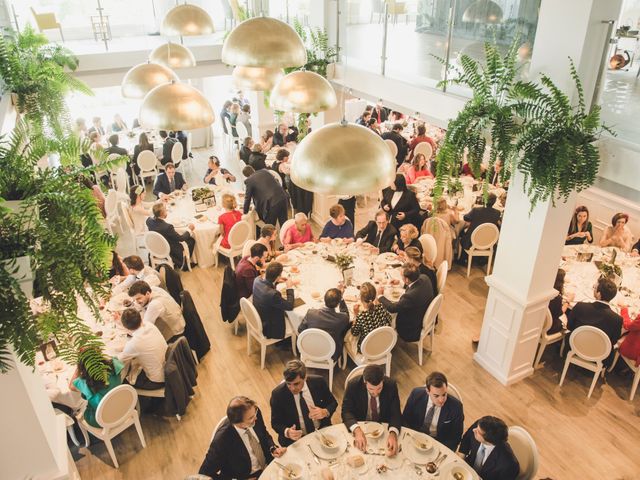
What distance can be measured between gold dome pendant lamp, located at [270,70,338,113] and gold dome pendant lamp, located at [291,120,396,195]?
1.26 m

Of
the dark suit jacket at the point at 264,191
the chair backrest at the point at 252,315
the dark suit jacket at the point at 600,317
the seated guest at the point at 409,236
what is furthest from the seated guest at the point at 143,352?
the dark suit jacket at the point at 600,317

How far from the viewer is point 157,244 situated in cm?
740

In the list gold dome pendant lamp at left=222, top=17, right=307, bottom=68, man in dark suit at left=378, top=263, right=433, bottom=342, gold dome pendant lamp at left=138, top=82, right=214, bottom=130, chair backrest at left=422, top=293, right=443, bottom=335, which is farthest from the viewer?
chair backrest at left=422, top=293, right=443, bottom=335

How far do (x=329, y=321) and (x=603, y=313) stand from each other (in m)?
2.96

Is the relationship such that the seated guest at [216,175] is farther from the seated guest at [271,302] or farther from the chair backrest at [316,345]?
the chair backrest at [316,345]

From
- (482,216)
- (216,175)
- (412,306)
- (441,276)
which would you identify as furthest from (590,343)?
(216,175)

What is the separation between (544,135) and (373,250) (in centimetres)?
316

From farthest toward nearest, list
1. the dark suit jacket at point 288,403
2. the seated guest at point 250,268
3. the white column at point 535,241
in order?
the seated guest at point 250,268 < the dark suit jacket at point 288,403 < the white column at point 535,241

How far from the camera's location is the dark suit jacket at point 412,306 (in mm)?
5676

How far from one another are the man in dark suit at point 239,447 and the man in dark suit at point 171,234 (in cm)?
412

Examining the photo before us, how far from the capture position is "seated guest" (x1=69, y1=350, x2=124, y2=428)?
15.1ft

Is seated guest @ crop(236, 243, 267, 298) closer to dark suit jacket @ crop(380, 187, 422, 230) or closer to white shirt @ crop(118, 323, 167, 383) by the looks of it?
white shirt @ crop(118, 323, 167, 383)

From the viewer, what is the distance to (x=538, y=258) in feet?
16.7

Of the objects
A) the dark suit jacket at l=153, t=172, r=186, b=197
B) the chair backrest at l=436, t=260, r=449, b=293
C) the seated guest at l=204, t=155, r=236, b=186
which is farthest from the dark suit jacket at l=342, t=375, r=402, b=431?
the dark suit jacket at l=153, t=172, r=186, b=197
